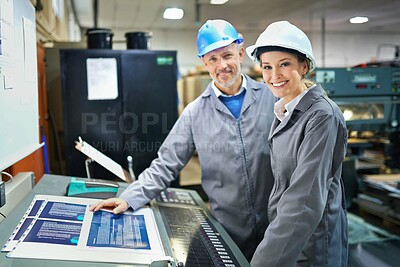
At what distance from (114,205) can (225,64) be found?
0.77 m

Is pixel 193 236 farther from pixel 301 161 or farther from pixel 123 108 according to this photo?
pixel 123 108

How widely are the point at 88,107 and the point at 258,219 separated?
1.73 m

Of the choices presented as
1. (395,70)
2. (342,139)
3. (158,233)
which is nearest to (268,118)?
(342,139)

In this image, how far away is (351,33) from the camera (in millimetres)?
3596

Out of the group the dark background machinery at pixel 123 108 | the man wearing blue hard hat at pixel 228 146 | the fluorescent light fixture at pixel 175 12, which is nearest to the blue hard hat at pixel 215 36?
the man wearing blue hard hat at pixel 228 146

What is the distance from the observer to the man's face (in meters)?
1.68

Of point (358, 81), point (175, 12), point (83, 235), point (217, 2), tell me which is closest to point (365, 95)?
point (358, 81)

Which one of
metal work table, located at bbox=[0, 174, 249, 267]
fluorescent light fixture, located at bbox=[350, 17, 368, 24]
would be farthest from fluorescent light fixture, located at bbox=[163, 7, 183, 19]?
metal work table, located at bbox=[0, 174, 249, 267]

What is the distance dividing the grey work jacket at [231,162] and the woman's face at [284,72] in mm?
376

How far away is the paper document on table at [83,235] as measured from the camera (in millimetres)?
1022

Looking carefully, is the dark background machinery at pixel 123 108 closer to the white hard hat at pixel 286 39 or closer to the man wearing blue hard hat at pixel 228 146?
the man wearing blue hard hat at pixel 228 146

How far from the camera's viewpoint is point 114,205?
1495 millimetres

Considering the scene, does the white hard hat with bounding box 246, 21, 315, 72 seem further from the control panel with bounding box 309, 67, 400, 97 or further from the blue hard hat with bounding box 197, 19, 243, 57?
the control panel with bounding box 309, 67, 400, 97

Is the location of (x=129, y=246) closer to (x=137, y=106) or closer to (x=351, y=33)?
(x=137, y=106)
